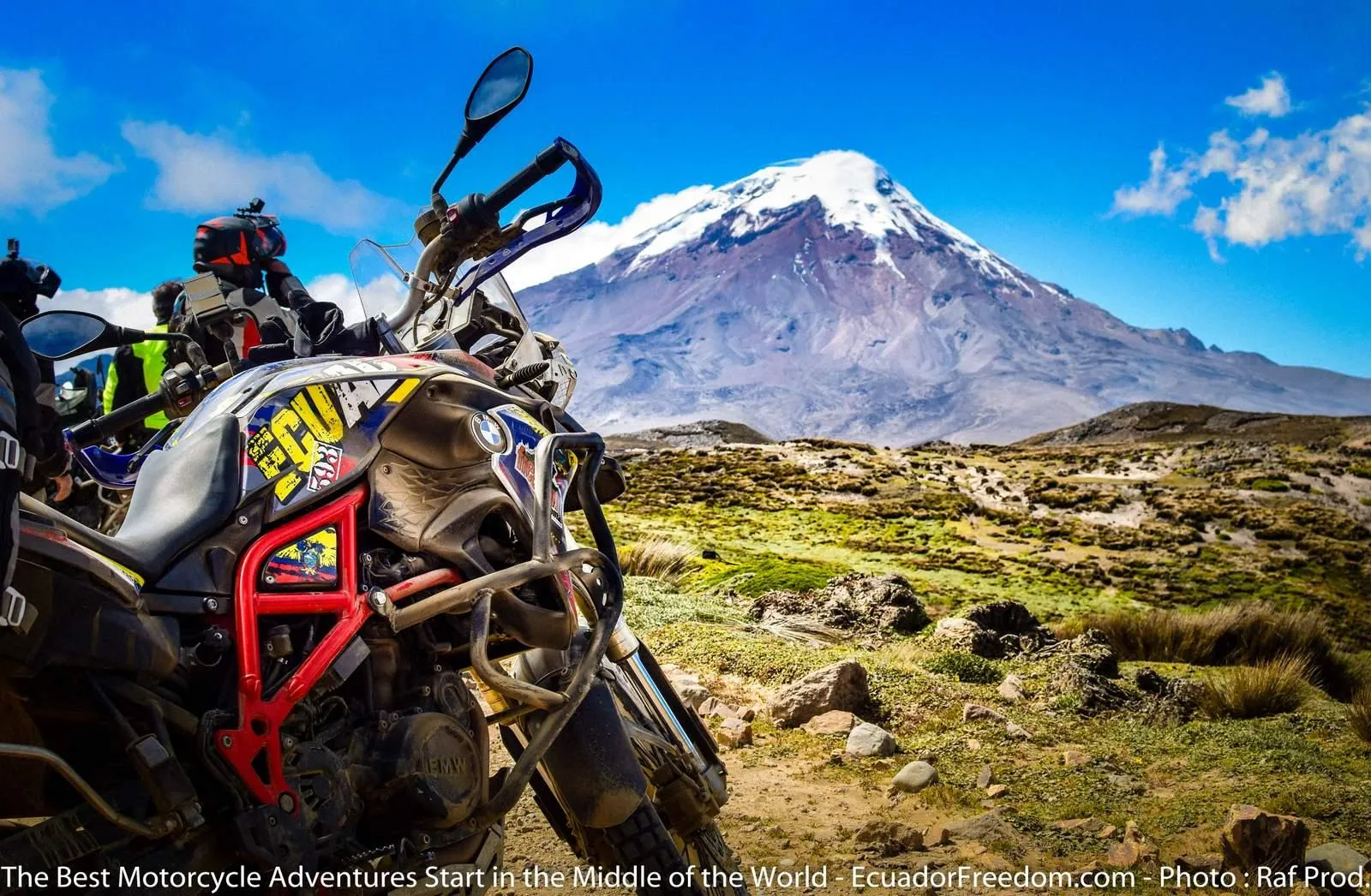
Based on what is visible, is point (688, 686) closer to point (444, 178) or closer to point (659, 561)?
point (444, 178)

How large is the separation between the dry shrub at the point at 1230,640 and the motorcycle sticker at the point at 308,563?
296 inches

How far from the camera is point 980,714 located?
20.9 ft

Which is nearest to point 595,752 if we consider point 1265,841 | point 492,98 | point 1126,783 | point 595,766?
point 595,766

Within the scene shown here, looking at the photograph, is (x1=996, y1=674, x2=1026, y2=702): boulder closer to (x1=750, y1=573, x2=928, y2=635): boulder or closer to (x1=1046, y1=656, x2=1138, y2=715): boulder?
(x1=1046, y1=656, x2=1138, y2=715): boulder

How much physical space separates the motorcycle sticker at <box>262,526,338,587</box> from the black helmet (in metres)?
3.35

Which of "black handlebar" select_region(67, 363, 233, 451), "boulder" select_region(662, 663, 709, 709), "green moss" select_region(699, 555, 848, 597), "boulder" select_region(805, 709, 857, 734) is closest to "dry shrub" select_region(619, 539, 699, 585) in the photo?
"green moss" select_region(699, 555, 848, 597)

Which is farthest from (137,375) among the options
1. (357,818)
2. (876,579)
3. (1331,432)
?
(1331,432)

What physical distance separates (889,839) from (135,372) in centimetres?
471

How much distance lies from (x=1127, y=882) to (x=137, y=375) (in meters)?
5.54

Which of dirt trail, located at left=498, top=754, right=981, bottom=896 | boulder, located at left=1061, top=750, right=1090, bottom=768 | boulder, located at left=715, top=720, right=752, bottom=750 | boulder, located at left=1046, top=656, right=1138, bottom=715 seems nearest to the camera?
dirt trail, located at left=498, top=754, right=981, bottom=896

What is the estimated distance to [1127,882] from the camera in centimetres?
408

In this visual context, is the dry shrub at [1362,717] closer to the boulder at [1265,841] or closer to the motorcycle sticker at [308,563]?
the boulder at [1265,841]

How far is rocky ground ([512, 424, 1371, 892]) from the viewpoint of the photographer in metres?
4.62

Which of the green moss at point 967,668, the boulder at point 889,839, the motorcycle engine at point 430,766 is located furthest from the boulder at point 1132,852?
the green moss at point 967,668
